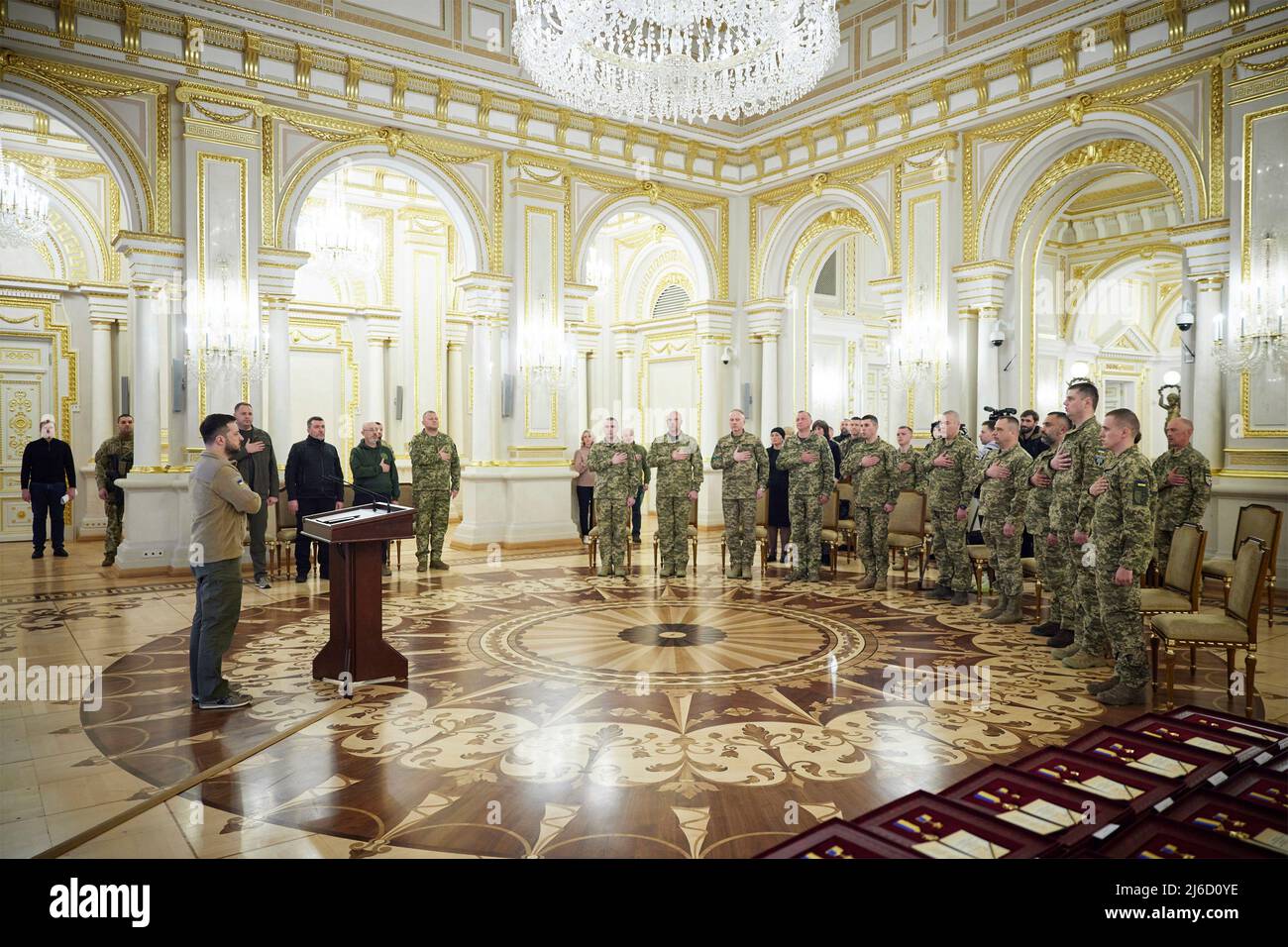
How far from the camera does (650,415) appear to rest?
50.1 ft

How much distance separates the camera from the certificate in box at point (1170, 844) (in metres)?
1.98

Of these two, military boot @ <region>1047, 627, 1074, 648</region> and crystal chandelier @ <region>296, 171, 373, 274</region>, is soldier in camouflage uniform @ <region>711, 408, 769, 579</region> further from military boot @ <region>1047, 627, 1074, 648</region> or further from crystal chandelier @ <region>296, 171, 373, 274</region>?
crystal chandelier @ <region>296, 171, 373, 274</region>

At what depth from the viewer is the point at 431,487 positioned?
876cm

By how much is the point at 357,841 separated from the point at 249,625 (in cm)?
380

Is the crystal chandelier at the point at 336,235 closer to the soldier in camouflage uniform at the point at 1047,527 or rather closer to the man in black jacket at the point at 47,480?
the man in black jacket at the point at 47,480

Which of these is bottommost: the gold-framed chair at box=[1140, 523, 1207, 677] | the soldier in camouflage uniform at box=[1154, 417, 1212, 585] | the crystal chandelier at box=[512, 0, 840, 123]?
the gold-framed chair at box=[1140, 523, 1207, 677]

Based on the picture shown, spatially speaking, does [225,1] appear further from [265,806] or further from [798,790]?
[798,790]

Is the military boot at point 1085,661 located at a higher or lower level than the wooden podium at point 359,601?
lower

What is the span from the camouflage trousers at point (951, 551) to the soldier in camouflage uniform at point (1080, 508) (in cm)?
184

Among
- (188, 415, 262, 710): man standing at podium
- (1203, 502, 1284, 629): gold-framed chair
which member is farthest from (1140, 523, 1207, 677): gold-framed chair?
(188, 415, 262, 710): man standing at podium

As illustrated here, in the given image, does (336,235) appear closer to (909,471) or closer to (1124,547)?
(909,471)

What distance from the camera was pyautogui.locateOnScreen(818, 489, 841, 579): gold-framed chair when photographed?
8.36 metres

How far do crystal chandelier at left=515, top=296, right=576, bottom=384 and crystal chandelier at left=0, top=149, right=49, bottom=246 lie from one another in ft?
17.2

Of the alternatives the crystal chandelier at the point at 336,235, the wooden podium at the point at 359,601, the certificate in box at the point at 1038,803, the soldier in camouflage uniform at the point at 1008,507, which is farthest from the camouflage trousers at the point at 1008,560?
the crystal chandelier at the point at 336,235
